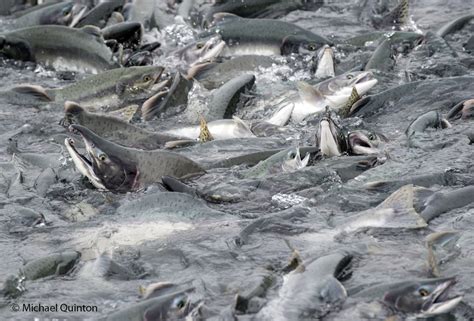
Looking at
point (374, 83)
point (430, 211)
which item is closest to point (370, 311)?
point (430, 211)

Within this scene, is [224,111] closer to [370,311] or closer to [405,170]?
[405,170]

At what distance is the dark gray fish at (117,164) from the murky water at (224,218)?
0.09m

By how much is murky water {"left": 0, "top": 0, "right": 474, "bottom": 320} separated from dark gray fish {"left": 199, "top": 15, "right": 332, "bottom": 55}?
3.86 feet

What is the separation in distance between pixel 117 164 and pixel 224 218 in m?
0.82

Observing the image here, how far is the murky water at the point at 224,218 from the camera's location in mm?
4609

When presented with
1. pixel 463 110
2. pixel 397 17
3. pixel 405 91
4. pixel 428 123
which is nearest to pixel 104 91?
pixel 405 91

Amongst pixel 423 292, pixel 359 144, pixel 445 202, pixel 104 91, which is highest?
pixel 423 292

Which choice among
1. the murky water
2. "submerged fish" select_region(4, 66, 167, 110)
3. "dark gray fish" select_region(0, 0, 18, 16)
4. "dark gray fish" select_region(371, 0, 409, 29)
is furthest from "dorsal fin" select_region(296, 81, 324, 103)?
"dark gray fish" select_region(0, 0, 18, 16)

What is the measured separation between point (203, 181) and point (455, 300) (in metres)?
2.27

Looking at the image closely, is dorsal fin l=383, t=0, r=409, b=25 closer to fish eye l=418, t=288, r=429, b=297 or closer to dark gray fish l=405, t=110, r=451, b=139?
dark gray fish l=405, t=110, r=451, b=139

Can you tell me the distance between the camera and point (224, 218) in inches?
212

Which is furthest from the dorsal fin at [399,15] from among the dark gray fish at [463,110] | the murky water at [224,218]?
the dark gray fish at [463,110]

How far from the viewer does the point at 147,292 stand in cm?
429

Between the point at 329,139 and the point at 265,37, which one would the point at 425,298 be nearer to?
the point at 329,139
